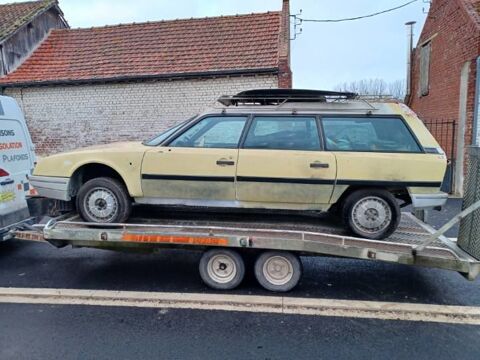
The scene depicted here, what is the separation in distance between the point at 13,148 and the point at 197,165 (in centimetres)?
293

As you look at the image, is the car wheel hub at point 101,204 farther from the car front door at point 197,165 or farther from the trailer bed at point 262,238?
the car front door at point 197,165

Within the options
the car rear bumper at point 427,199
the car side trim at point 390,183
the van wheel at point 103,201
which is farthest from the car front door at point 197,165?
the car rear bumper at point 427,199

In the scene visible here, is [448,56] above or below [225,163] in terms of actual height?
above

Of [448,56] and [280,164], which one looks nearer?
[280,164]

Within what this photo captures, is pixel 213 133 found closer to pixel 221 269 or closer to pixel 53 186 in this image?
pixel 221 269

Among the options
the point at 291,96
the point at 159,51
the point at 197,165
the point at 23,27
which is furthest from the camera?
the point at 23,27

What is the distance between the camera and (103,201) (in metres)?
4.33

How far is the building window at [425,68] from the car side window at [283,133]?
10.4 m

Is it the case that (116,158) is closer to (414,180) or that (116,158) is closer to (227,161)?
(227,161)

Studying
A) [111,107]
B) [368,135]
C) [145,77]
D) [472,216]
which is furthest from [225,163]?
[111,107]

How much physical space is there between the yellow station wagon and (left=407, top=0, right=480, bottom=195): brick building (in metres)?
Result: 6.29

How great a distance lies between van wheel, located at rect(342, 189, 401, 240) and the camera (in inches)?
159

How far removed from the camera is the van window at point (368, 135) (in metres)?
4.06

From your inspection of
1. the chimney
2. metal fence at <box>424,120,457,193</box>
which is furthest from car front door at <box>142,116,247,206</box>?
metal fence at <box>424,120,457,193</box>
